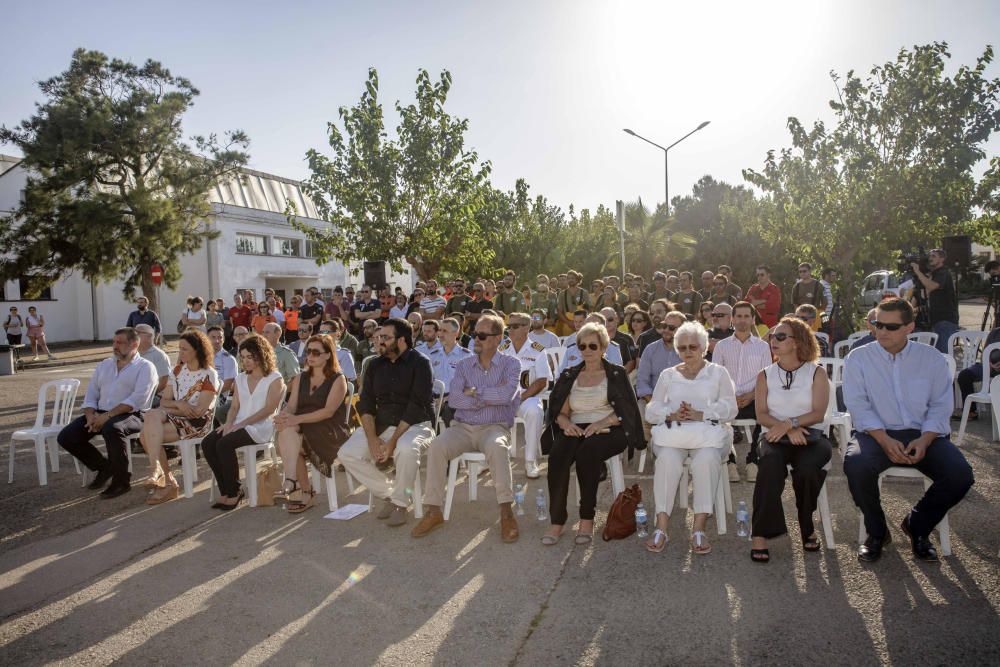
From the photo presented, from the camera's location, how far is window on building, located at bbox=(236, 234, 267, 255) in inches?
1404

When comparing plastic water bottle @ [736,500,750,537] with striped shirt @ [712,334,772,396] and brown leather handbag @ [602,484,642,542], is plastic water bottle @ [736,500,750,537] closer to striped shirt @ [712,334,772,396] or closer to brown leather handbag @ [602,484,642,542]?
brown leather handbag @ [602,484,642,542]

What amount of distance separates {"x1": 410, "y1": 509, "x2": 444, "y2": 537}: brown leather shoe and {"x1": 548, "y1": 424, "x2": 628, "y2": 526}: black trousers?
2.75 ft

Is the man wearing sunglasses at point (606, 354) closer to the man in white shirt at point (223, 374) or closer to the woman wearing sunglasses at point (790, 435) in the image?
the woman wearing sunglasses at point (790, 435)

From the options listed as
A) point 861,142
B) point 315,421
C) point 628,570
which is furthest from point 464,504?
point 861,142

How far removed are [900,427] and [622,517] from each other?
1.82 metres

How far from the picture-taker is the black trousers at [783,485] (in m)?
4.27

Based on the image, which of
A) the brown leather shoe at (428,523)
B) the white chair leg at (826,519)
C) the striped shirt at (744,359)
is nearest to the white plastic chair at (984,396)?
the striped shirt at (744,359)

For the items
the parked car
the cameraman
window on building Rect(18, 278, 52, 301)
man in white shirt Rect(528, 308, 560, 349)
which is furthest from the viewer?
window on building Rect(18, 278, 52, 301)

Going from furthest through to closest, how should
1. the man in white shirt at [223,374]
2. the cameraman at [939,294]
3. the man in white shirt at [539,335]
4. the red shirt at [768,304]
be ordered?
the red shirt at [768,304], the cameraman at [939,294], the man in white shirt at [539,335], the man in white shirt at [223,374]

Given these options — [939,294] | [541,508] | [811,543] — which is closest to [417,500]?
[541,508]

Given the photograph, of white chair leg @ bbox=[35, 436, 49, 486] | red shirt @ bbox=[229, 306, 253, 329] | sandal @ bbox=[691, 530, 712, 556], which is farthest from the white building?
sandal @ bbox=[691, 530, 712, 556]

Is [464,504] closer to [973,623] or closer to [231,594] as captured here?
[231,594]

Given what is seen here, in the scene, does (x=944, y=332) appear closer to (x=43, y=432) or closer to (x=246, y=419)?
(x=246, y=419)

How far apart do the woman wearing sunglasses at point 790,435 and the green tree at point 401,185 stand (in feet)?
44.8
